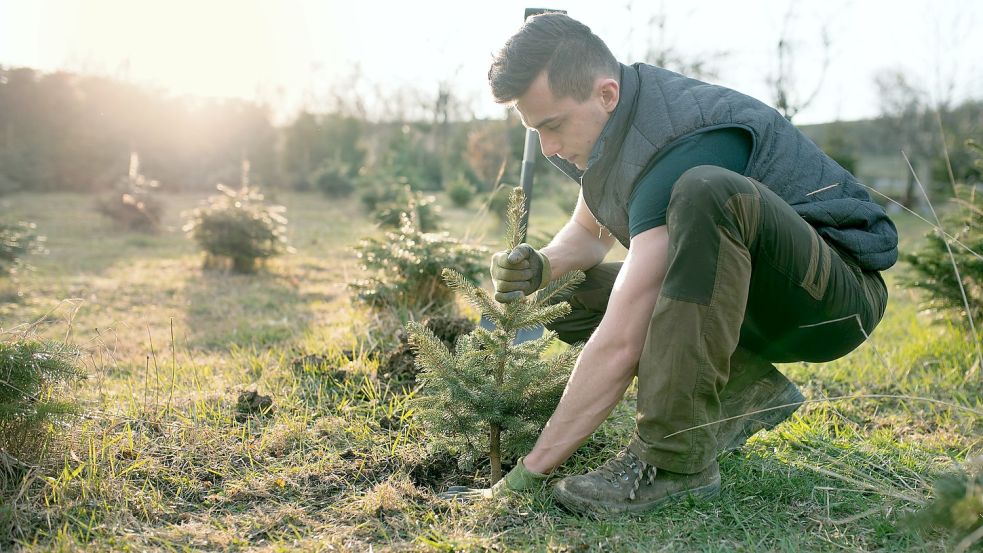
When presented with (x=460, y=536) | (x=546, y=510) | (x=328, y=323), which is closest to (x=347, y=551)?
(x=460, y=536)

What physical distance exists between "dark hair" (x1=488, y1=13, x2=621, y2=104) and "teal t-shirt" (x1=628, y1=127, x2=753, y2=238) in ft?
1.08

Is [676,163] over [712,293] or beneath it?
over

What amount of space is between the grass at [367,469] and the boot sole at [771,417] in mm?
74

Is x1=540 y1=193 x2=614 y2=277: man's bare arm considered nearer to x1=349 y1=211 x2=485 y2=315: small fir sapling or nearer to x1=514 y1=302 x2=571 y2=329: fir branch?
x1=514 y1=302 x2=571 y2=329: fir branch

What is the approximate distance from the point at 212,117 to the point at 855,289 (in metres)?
18.0

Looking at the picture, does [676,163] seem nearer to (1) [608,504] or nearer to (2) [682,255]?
(2) [682,255]

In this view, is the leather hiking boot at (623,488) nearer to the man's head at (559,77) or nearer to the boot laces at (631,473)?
the boot laces at (631,473)

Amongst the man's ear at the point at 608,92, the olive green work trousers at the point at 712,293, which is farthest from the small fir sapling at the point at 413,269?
the olive green work trousers at the point at 712,293

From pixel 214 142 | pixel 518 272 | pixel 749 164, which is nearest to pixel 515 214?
pixel 518 272

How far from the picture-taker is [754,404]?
2.52 meters

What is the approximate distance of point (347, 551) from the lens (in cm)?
189

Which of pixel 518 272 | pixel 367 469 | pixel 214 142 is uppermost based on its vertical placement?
pixel 214 142

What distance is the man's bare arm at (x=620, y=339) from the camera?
201 cm

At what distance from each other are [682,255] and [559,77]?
677 mm
